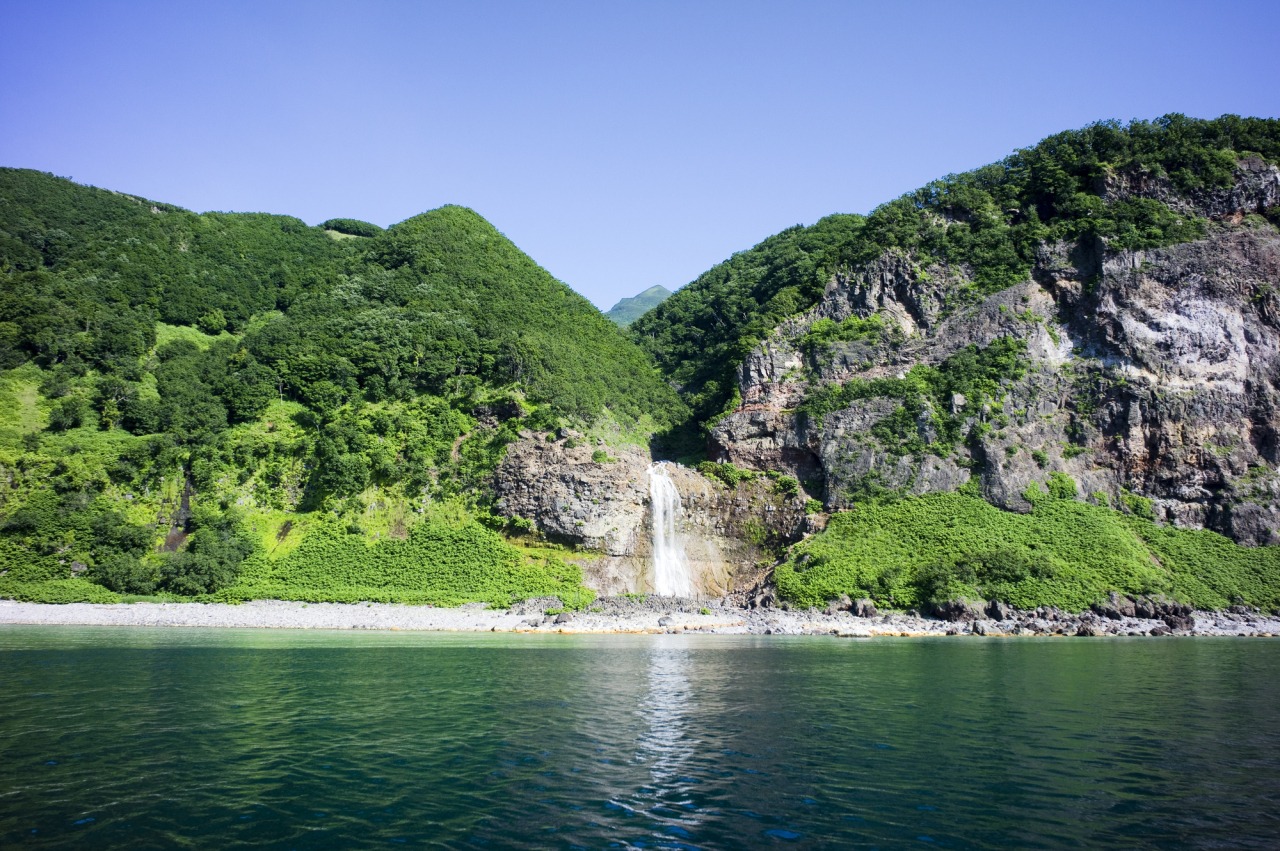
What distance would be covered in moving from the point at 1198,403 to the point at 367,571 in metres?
77.6

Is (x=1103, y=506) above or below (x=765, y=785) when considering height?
above

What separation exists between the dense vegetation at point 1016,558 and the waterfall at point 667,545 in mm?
9633

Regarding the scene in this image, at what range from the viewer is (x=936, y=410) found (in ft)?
248

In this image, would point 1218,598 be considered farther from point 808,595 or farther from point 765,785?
point 765,785

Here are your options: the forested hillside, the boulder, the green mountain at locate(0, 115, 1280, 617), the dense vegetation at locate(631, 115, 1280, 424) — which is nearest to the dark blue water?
the boulder

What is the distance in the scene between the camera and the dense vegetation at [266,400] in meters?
59.7

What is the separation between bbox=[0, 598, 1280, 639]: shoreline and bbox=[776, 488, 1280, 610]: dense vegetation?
7.50 ft

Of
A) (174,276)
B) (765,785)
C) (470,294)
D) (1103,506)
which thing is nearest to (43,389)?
(174,276)

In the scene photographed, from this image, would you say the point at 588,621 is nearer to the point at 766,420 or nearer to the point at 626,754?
the point at 766,420

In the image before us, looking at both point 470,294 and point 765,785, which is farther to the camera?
point 470,294

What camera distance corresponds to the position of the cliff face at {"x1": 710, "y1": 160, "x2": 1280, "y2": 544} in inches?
2788

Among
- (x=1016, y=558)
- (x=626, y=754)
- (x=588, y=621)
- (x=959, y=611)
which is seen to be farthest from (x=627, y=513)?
(x=626, y=754)

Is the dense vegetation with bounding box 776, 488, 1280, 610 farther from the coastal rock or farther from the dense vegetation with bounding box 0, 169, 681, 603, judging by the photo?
the dense vegetation with bounding box 0, 169, 681, 603

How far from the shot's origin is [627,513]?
2746 inches
